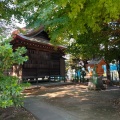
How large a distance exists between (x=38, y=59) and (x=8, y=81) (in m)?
11.9

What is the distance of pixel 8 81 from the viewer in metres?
5.27

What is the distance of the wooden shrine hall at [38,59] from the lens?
51.0 ft

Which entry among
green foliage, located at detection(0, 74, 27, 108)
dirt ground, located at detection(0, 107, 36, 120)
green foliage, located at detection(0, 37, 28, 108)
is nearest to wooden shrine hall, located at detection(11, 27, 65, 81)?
dirt ground, located at detection(0, 107, 36, 120)

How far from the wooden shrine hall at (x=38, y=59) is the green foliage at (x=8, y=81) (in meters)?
9.28

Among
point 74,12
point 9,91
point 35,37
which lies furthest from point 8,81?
point 35,37

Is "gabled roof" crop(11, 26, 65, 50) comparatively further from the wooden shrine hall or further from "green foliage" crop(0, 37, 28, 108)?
"green foliage" crop(0, 37, 28, 108)

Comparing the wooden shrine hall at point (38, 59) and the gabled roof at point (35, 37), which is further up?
the gabled roof at point (35, 37)

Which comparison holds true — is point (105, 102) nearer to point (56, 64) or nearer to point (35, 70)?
point (35, 70)

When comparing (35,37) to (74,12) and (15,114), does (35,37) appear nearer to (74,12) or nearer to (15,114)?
(15,114)

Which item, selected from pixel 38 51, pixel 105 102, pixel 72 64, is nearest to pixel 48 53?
pixel 38 51

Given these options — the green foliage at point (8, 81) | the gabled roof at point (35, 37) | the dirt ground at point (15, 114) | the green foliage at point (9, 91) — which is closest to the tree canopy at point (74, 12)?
the green foliage at point (8, 81)

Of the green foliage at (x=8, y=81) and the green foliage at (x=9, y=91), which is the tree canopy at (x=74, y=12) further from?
the green foliage at (x=9, y=91)

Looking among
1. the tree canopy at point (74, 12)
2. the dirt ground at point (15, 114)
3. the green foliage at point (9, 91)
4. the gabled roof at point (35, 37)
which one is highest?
the gabled roof at point (35, 37)

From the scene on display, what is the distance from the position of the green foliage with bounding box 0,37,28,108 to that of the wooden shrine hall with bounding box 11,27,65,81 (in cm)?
928
